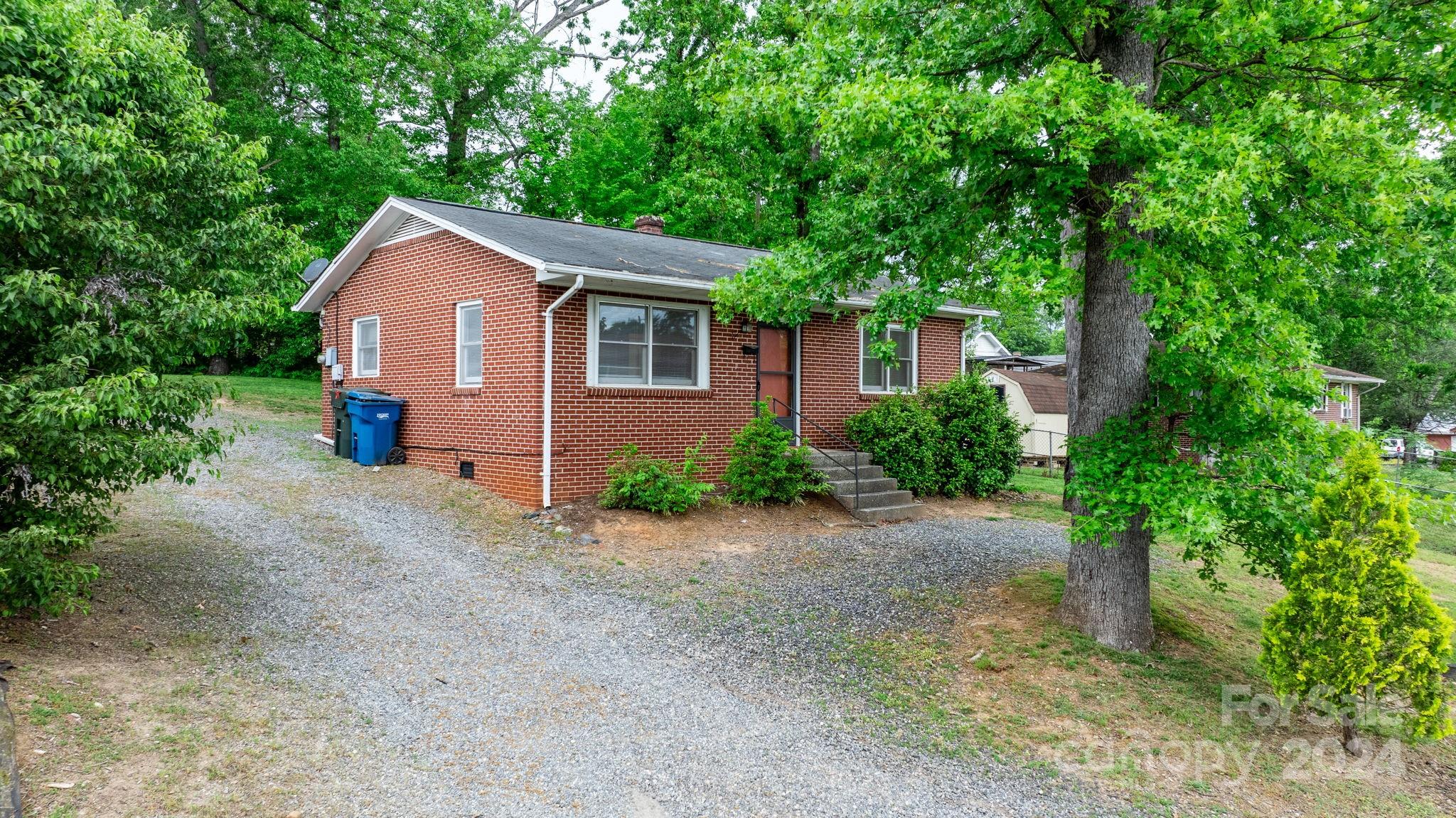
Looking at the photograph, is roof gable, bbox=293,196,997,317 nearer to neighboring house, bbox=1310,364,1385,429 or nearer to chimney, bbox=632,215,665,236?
chimney, bbox=632,215,665,236

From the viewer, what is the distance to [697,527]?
31.4ft

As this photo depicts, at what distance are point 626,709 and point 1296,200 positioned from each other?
6.07 m

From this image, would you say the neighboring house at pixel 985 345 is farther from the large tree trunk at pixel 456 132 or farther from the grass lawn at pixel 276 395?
the grass lawn at pixel 276 395

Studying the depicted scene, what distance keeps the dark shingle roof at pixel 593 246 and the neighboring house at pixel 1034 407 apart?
1311 cm

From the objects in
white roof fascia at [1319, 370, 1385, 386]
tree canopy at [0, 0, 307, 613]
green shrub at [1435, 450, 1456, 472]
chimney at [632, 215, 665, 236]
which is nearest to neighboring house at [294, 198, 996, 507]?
chimney at [632, 215, 665, 236]

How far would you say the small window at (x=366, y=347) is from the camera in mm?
13586

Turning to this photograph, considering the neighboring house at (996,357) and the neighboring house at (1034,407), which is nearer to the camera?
the neighboring house at (1034,407)

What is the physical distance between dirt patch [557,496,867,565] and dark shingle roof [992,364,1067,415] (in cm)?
1544

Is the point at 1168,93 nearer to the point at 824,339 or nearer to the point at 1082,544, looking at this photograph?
the point at 1082,544

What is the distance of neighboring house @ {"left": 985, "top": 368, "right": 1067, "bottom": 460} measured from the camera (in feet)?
78.7

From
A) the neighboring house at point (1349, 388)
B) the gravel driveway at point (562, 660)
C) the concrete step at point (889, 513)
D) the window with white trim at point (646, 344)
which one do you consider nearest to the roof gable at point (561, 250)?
the window with white trim at point (646, 344)

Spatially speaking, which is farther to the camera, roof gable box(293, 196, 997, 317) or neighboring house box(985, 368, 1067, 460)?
neighboring house box(985, 368, 1067, 460)

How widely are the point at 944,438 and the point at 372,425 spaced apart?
892 centimetres

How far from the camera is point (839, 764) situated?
14.5ft
